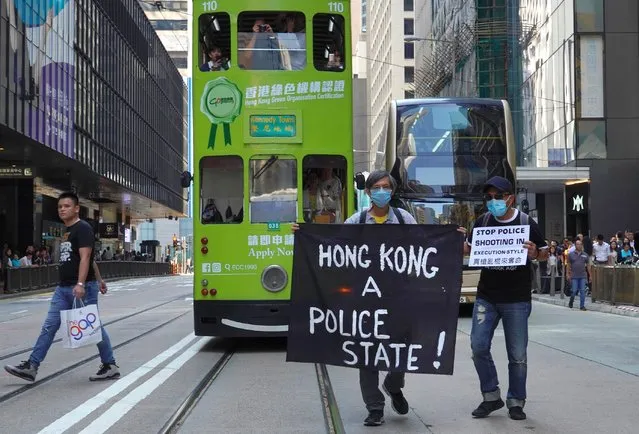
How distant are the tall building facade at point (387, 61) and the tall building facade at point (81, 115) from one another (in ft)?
67.1

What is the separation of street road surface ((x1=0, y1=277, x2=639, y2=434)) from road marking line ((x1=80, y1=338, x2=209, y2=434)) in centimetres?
1

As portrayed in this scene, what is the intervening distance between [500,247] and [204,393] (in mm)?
3339

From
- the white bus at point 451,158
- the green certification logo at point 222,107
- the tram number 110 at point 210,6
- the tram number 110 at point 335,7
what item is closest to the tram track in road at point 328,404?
the green certification logo at point 222,107

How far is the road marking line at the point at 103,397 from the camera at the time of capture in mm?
6945

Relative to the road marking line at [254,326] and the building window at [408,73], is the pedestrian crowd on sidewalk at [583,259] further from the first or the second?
the building window at [408,73]

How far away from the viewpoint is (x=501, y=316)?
7.10 metres

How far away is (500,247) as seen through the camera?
7000 mm

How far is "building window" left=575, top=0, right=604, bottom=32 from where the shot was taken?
3431 cm

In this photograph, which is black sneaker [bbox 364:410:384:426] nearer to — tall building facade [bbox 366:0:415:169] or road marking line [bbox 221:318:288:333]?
road marking line [bbox 221:318:288:333]

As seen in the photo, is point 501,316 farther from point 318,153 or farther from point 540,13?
point 540,13

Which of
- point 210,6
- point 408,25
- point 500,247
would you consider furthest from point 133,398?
point 408,25

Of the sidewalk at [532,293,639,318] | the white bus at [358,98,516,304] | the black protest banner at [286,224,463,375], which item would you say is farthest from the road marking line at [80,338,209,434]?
the sidewalk at [532,293,639,318]

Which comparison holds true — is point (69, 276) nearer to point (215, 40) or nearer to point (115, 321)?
point (215, 40)

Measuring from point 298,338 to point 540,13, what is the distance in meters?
34.7
